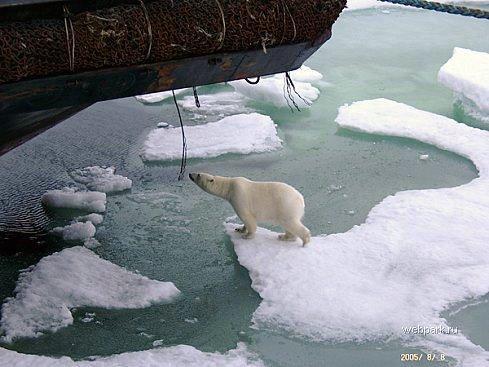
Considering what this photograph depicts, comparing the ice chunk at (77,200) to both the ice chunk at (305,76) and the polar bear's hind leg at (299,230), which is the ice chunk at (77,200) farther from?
the ice chunk at (305,76)

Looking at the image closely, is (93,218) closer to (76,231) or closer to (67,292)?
(76,231)

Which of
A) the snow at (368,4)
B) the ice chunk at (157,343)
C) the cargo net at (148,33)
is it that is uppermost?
the cargo net at (148,33)

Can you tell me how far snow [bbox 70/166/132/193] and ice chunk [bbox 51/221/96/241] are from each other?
525 mm

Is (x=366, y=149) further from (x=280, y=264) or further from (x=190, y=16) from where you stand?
(x=190, y=16)

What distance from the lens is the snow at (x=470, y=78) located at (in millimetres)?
5703

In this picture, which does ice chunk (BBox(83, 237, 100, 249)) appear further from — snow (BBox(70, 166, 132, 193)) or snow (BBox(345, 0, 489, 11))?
snow (BBox(345, 0, 489, 11))

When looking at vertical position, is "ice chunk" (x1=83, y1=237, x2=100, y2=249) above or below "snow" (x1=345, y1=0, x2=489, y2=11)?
above

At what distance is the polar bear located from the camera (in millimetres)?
3451

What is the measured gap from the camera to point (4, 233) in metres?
3.78

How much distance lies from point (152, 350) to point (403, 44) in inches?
244

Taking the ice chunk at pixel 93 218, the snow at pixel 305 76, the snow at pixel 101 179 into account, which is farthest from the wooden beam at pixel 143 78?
the snow at pixel 305 76

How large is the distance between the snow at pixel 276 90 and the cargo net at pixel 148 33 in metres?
2.67

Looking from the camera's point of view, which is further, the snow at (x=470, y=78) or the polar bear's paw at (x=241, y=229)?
the snow at (x=470, y=78)
